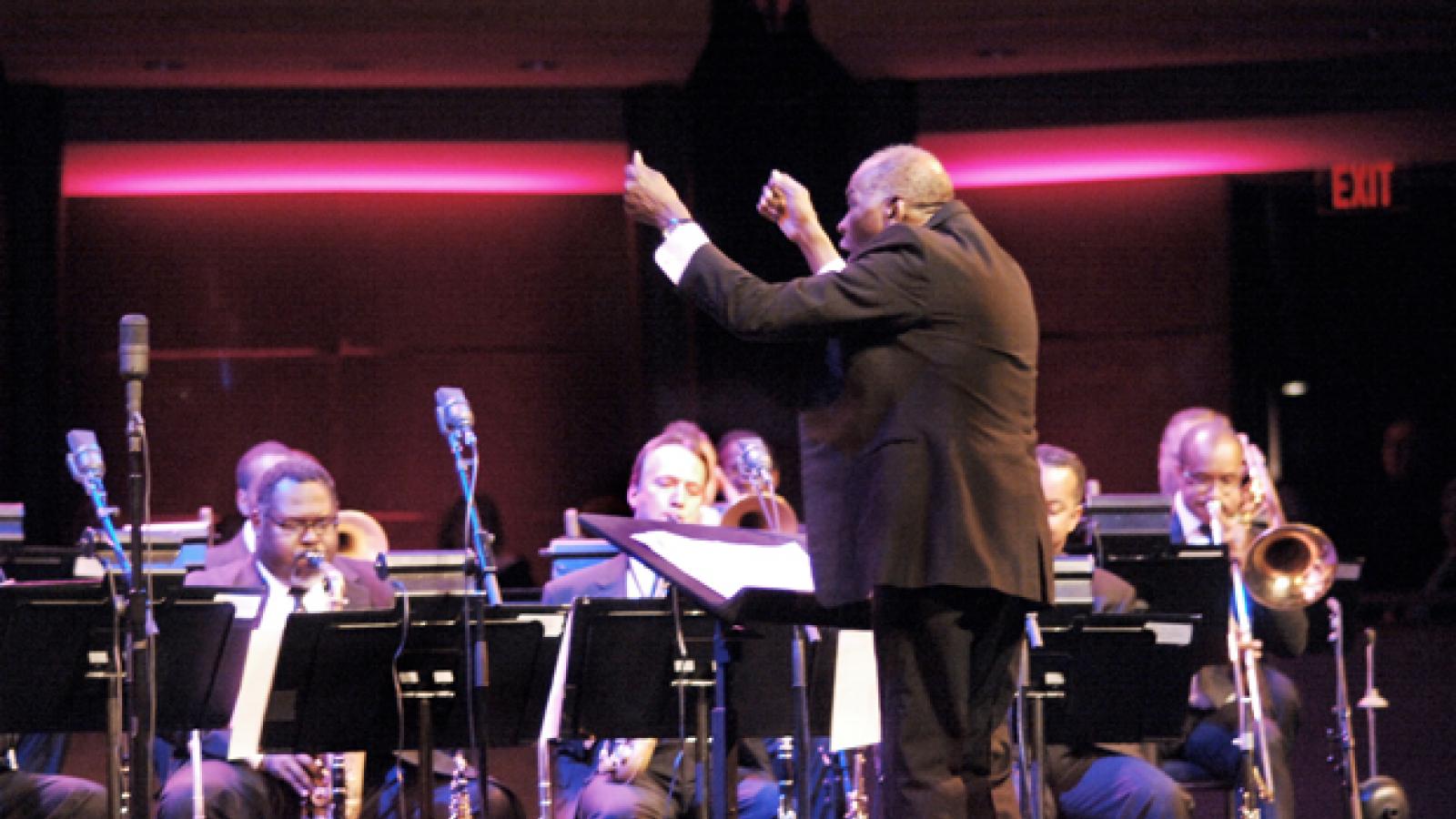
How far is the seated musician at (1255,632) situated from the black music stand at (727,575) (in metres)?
2.62

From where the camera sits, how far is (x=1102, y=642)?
583 centimetres

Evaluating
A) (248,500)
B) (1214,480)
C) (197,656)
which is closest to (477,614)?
(197,656)

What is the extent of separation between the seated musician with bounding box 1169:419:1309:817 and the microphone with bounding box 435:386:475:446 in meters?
3.15

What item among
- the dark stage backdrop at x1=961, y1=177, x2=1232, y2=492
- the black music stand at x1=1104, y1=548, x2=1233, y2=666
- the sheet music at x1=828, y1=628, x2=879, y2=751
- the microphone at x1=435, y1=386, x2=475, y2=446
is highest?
the dark stage backdrop at x1=961, y1=177, x2=1232, y2=492

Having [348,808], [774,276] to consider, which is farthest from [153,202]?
[348,808]

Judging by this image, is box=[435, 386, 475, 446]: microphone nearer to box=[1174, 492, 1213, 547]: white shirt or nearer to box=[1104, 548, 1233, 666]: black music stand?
box=[1104, 548, 1233, 666]: black music stand

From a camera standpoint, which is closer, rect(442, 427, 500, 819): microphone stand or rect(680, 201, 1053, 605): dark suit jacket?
rect(680, 201, 1053, 605): dark suit jacket

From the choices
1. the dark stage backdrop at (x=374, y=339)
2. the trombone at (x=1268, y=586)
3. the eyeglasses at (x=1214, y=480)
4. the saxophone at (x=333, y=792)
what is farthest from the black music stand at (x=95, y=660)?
the dark stage backdrop at (x=374, y=339)

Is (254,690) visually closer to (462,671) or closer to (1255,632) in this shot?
(462,671)

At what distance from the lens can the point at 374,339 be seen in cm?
1107

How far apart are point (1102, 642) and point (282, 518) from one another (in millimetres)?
2741

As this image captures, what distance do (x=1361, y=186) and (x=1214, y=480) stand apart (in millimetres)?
3722

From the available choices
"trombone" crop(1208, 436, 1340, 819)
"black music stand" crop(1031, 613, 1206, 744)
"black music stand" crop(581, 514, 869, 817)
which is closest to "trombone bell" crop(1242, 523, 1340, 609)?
"trombone" crop(1208, 436, 1340, 819)

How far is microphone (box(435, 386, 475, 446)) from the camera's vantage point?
491 cm
